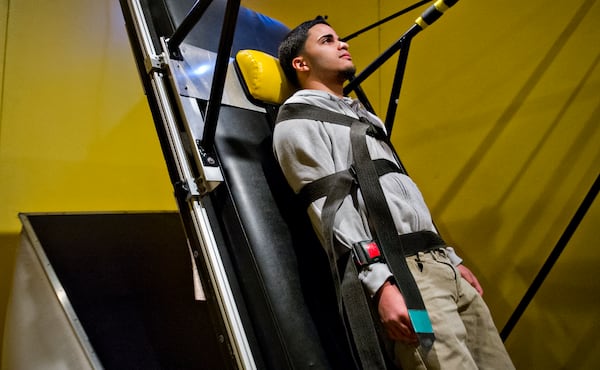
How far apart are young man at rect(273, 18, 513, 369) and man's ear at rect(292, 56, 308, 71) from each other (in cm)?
18

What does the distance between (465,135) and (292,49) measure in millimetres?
967

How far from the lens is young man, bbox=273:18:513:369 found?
0.82 m

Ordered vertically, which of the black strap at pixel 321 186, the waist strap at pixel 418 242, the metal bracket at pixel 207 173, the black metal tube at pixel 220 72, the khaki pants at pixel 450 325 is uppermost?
the black metal tube at pixel 220 72

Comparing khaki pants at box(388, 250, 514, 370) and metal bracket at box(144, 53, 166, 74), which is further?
metal bracket at box(144, 53, 166, 74)

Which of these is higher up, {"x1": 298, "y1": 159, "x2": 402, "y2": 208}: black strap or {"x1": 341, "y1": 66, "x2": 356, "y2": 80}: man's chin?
{"x1": 341, "y1": 66, "x2": 356, "y2": 80}: man's chin

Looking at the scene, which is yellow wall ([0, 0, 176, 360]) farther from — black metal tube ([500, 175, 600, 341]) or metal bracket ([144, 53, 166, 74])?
black metal tube ([500, 175, 600, 341])

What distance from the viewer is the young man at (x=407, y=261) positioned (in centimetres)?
82

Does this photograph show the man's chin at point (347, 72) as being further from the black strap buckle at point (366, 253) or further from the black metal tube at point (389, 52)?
the black strap buckle at point (366, 253)

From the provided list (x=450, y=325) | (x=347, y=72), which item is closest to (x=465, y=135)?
(x=347, y=72)

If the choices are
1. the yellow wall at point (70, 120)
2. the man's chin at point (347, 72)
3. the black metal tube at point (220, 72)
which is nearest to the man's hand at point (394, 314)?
the black metal tube at point (220, 72)

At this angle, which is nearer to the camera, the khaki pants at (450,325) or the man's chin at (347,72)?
the khaki pants at (450,325)

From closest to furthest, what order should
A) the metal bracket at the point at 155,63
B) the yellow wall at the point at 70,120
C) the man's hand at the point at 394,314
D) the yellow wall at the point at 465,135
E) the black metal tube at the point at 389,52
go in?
the man's hand at the point at 394,314 < the metal bracket at the point at 155,63 < the black metal tube at the point at 389,52 < the yellow wall at the point at 465,135 < the yellow wall at the point at 70,120

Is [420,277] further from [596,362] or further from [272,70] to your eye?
[596,362]

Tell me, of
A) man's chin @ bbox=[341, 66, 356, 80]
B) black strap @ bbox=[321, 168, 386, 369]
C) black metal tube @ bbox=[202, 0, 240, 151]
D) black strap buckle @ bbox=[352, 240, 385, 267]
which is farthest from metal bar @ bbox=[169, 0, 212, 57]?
black strap buckle @ bbox=[352, 240, 385, 267]
